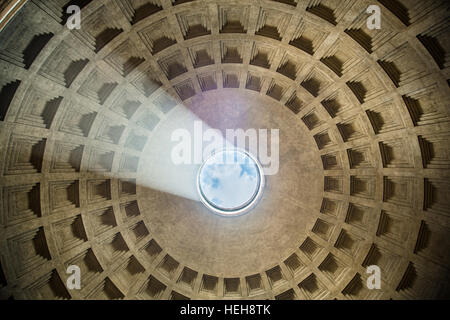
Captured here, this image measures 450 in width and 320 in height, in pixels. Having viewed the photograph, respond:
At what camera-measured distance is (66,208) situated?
19.1 metres

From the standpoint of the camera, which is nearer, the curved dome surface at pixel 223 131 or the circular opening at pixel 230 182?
the curved dome surface at pixel 223 131

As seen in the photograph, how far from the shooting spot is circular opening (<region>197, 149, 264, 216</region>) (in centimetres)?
2383

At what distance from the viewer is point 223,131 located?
2222 centimetres

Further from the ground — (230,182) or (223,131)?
(223,131)

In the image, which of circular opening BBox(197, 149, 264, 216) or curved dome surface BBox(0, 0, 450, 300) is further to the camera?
circular opening BBox(197, 149, 264, 216)

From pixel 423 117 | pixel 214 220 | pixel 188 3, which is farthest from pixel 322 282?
pixel 188 3

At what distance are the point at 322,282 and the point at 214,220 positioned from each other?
9.22 meters

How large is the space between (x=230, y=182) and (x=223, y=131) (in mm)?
6149

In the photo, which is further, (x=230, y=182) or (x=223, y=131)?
(x=230, y=182)

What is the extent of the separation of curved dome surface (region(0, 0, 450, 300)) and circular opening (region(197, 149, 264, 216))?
1.07 m

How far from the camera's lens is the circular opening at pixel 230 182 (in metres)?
23.8

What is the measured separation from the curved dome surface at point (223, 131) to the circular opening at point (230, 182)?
3.51ft

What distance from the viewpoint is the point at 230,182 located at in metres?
26.7

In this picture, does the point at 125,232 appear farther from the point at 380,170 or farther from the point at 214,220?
the point at 380,170
